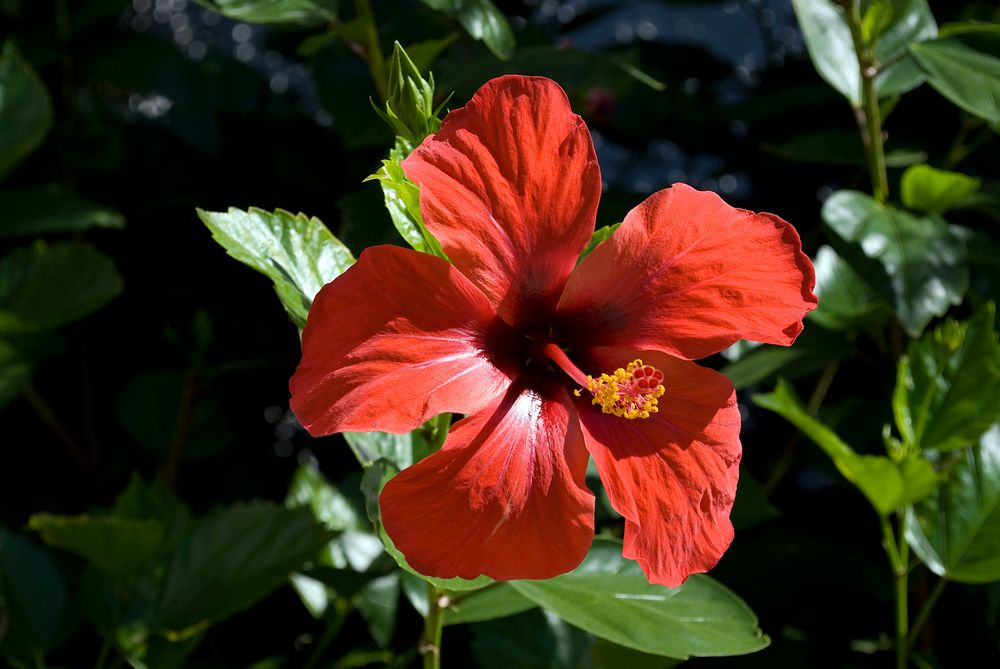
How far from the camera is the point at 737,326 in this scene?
2.59 ft

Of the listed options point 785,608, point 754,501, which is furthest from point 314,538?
point 785,608

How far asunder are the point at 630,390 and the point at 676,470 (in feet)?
0.22

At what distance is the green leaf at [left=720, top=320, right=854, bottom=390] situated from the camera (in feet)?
4.24

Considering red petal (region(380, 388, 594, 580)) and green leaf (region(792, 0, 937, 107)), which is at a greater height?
red petal (region(380, 388, 594, 580))

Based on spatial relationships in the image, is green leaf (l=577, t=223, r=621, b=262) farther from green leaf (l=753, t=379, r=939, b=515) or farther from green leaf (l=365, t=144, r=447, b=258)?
green leaf (l=753, t=379, r=939, b=515)

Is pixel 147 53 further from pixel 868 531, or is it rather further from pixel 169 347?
pixel 868 531

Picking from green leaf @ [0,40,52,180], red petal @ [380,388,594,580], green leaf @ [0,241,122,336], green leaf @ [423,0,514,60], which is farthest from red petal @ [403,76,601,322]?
green leaf @ [0,40,52,180]

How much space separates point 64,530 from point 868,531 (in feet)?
3.62

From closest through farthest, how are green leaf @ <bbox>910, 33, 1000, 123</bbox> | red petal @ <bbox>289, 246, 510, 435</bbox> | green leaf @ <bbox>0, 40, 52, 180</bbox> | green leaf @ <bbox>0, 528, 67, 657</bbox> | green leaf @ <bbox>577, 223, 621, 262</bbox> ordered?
red petal @ <bbox>289, 246, 510, 435</bbox>, green leaf @ <bbox>577, 223, 621, 262</bbox>, green leaf @ <bbox>910, 33, 1000, 123</bbox>, green leaf @ <bbox>0, 528, 67, 657</bbox>, green leaf @ <bbox>0, 40, 52, 180</bbox>

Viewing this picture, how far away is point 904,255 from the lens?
4.17 feet

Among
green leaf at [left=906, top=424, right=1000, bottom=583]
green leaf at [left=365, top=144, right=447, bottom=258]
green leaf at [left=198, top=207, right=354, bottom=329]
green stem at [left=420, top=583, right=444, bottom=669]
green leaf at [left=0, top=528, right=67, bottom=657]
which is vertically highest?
green leaf at [left=365, top=144, right=447, bottom=258]

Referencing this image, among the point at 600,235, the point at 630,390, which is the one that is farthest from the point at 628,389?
the point at 600,235

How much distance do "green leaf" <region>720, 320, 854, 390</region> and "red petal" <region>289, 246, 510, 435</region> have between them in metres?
0.59

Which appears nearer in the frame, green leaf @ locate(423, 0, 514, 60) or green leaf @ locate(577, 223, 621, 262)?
green leaf @ locate(577, 223, 621, 262)
